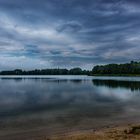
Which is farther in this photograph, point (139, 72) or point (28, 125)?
point (139, 72)

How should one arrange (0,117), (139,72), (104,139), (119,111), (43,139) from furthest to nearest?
(139,72)
(119,111)
(0,117)
(43,139)
(104,139)

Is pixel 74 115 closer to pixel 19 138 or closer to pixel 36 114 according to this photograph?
pixel 36 114

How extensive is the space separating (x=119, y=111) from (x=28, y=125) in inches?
497

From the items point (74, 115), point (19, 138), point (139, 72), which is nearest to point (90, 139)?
point (19, 138)

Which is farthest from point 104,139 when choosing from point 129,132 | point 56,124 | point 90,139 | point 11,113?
point 11,113

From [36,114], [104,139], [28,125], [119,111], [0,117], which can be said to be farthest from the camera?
[119,111]

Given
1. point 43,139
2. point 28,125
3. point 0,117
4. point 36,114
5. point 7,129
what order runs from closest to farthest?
point 43,139 < point 7,129 < point 28,125 < point 0,117 < point 36,114

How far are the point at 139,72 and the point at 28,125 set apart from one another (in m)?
176

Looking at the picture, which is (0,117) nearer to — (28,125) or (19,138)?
(28,125)

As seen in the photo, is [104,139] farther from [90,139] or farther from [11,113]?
[11,113]

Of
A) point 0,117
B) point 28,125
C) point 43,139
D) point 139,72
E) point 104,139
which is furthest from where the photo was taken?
point 139,72

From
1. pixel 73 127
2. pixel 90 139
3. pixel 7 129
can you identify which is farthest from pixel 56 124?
pixel 90 139

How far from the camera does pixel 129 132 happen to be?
54.4 feet

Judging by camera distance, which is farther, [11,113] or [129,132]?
[11,113]
